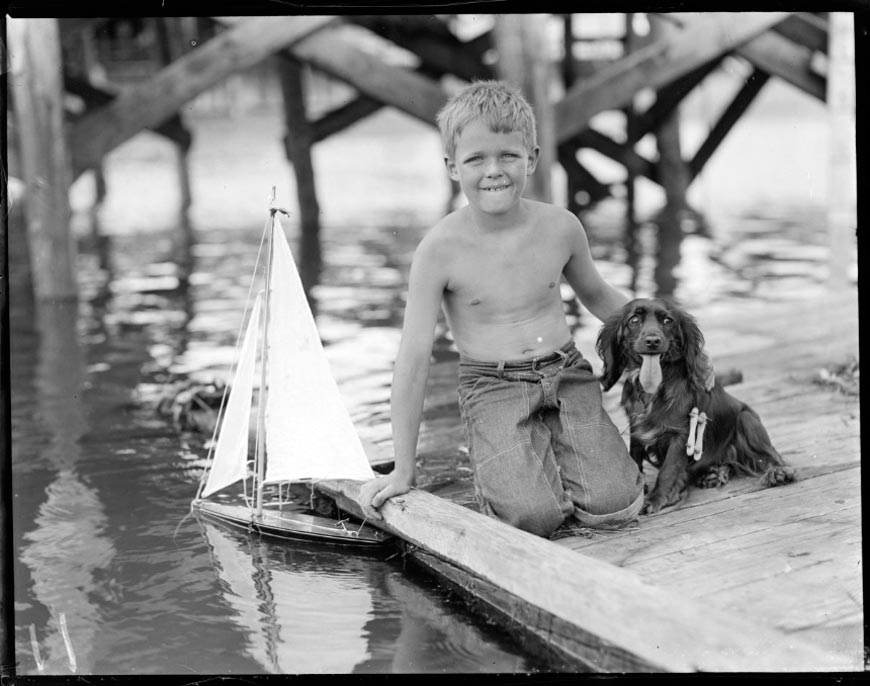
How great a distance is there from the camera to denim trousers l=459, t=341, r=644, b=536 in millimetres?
3727

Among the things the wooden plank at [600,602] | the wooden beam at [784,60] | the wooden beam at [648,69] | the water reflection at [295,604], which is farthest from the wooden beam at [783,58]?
the wooden plank at [600,602]

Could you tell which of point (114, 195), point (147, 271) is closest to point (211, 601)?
point (147, 271)

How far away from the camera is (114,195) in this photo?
1900cm

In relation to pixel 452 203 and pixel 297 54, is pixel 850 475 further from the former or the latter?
pixel 452 203

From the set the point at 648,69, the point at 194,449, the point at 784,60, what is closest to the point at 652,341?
the point at 194,449

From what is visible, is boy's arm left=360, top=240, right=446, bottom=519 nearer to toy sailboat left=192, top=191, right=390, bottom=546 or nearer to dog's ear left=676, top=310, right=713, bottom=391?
toy sailboat left=192, top=191, right=390, bottom=546

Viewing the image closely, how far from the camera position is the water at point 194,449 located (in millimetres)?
3549

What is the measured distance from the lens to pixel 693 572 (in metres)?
3.30

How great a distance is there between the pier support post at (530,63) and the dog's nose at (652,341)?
18.6ft

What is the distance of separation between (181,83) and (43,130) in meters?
1.09

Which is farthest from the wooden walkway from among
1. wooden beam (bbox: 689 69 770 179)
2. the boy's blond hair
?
wooden beam (bbox: 689 69 770 179)

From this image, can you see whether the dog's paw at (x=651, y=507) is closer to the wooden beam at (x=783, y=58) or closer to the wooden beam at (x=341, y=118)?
the wooden beam at (x=783, y=58)

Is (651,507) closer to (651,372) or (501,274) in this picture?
(651,372)

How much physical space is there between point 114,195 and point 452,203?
7005mm
